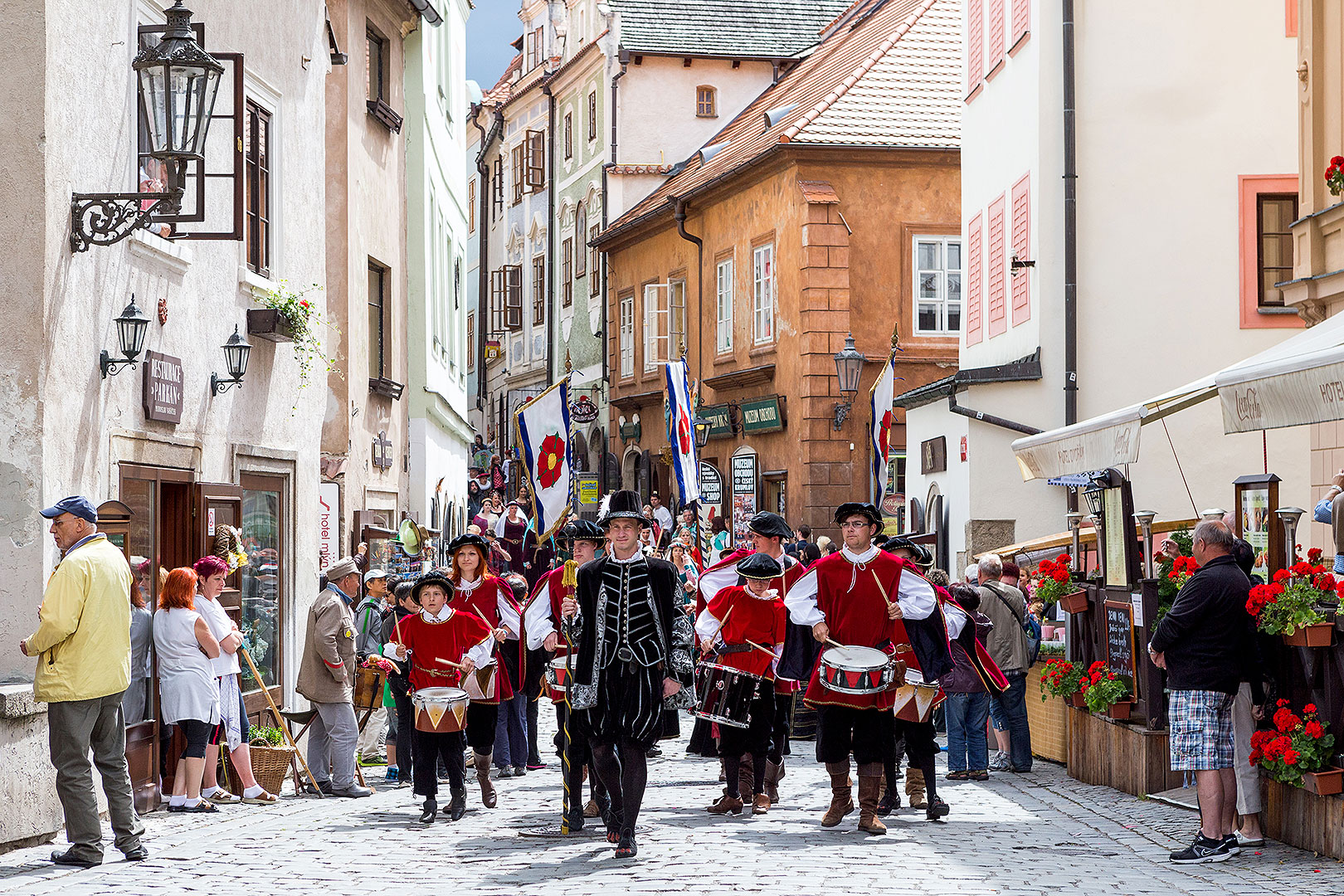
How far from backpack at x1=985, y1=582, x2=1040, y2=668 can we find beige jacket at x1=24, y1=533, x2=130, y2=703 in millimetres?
7590

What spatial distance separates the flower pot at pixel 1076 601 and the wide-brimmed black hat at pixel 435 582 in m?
4.96

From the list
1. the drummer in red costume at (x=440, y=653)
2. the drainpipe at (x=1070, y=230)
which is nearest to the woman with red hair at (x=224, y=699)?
the drummer in red costume at (x=440, y=653)

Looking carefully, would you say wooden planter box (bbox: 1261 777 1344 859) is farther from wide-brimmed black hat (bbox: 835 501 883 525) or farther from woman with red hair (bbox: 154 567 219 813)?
woman with red hair (bbox: 154 567 219 813)

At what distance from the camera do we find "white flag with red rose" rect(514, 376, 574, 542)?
62.8ft

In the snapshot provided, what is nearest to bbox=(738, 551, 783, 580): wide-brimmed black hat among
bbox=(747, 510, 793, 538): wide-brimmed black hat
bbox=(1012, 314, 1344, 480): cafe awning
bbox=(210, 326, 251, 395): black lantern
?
bbox=(747, 510, 793, 538): wide-brimmed black hat

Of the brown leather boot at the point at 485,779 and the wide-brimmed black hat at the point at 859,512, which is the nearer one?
the wide-brimmed black hat at the point at 859,512

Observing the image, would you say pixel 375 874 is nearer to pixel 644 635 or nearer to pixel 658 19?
pixel 644 635

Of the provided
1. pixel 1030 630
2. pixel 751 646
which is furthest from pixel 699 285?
pixel 751 646

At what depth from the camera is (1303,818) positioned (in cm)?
970

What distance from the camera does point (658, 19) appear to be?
43906 mm

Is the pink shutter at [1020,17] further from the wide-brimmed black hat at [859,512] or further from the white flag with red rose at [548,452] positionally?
the wide-brimmed black hat at [859,512]

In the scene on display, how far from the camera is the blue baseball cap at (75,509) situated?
31.6 ft

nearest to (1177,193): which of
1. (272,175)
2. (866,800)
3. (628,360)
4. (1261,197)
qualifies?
(1261,197)

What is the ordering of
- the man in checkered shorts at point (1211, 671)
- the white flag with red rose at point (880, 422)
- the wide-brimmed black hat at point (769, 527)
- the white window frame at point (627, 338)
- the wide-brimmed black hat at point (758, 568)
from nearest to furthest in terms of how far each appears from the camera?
the man in checkered shorts at point (1211, 671)
the wide-brimmed black hat at point (758, 568)
the wide-brimmed black hat at point (769, 527)
the white flag with red rose at point (880, 422)
the white window frame at point (627, 338)
